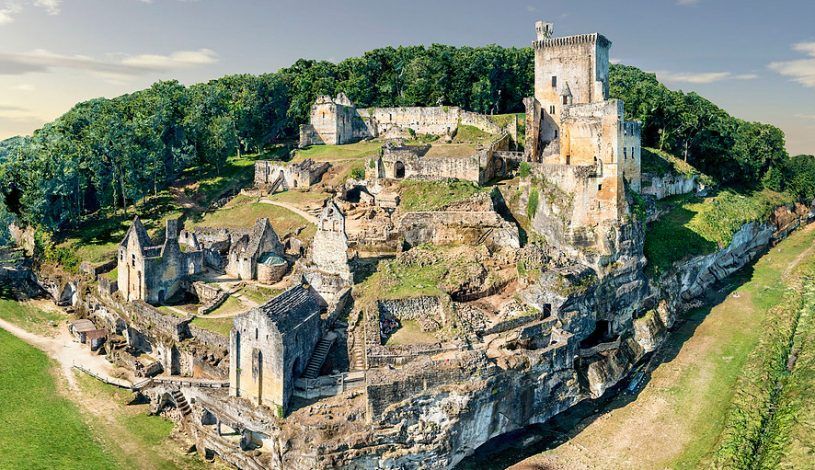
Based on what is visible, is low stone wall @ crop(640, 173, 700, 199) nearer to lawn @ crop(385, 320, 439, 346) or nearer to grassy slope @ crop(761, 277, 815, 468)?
grassy slope @ crop(761, 277, 815, 468)

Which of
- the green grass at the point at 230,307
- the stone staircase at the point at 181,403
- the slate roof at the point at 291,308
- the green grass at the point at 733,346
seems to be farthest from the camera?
the green grass at the point at 230,307

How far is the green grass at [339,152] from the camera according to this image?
210ft

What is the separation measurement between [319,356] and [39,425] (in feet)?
49.6

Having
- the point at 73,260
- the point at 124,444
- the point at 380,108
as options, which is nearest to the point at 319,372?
the point at 124,444

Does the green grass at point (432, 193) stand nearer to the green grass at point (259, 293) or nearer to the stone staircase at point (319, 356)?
the green grass at point (259, 293)

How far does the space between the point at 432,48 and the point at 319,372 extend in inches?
2193

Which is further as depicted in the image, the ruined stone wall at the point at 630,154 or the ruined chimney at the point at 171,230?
the ruined stone wall at the point at 630,154

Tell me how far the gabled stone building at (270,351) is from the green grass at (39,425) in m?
7.67

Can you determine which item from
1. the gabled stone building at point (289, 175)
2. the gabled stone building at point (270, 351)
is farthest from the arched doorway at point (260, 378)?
the gabled stone building at point (289, 175)

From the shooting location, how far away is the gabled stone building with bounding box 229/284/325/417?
99.8ft

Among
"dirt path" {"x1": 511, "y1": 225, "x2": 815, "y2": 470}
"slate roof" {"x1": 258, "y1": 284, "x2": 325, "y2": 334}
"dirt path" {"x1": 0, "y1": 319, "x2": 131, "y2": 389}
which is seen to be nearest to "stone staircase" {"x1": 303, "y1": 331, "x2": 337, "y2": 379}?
"slate roof" {"x1": 258, "y1": 284, "x2": 325, "y2": 334}

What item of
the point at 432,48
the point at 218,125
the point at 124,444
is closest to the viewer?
the point at 124,444

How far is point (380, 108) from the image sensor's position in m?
72.7

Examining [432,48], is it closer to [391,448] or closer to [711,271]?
[711,271]
